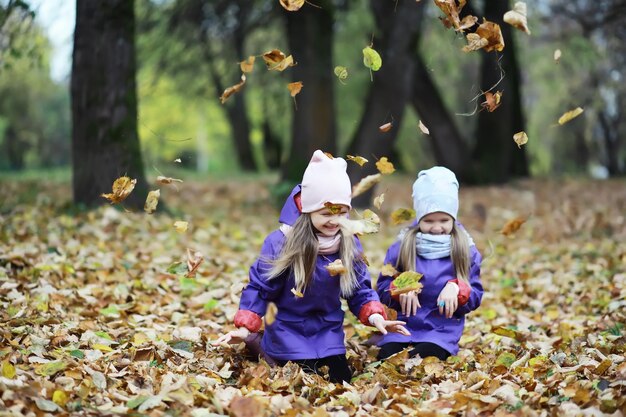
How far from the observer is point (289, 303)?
13.4 feet

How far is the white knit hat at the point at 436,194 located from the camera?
14.4 ft

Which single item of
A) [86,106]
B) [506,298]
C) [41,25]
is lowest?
[506,298]

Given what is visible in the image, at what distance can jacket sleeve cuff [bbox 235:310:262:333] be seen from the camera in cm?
394

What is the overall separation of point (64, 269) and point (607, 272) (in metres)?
4.68

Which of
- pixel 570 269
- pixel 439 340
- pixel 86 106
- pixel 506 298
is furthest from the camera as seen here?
pixel 86 106

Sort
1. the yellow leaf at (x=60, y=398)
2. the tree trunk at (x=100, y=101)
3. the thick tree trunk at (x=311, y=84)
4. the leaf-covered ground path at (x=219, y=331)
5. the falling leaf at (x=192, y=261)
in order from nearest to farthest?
the yellow leaf at (x=60, y=398)
the leaf-covered ground path at (x=219, y=331)
the falling leaf at (x=192, y=261)
the tree trunk at (x=100, y=101)
the thick tree trunk at (x=311, y=84)

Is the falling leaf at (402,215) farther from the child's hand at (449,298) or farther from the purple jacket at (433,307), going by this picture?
the child's hand at (449,298)

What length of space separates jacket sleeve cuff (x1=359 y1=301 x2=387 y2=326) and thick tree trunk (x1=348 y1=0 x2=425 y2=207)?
20.7 feet

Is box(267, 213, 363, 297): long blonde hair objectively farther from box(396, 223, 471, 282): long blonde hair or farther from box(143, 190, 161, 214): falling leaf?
box(143, 190, 161, 214): falling leaf

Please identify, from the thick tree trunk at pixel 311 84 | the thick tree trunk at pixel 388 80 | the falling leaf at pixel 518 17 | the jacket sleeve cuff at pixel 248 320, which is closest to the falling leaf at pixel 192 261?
the jacket sleeve cuff at pixel 248 320

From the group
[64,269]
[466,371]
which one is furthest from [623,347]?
[64,269]

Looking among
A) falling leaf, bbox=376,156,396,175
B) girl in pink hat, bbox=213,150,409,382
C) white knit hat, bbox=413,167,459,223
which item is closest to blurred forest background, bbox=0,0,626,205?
white knit hat, bbox=413,167,459,223

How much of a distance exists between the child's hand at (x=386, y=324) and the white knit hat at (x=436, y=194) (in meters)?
0.76

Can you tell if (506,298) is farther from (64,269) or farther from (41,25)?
(41,25)
